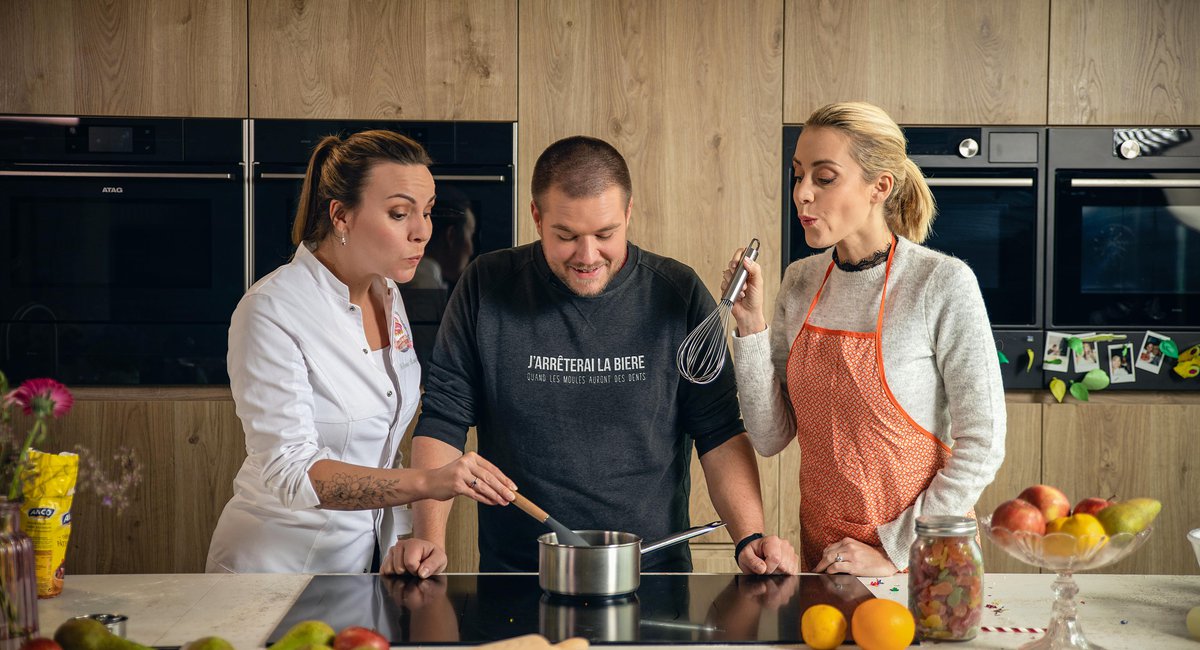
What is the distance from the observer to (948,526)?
4.11 feet

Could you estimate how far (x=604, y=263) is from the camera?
5.84 ft

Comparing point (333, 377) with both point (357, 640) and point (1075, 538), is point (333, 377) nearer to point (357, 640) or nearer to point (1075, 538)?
point (357, 640)

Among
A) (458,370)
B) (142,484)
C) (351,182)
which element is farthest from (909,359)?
(142,484)

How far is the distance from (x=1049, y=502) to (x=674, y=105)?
1.82 metres

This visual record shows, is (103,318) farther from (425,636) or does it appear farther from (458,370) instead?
(425,636)

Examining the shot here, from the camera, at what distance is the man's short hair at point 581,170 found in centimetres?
172

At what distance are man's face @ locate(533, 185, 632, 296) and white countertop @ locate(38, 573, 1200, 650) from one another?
634 mm

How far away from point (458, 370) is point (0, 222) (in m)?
1.66

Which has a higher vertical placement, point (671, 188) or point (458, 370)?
point (671, 188)

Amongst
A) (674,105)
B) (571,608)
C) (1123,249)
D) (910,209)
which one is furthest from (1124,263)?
(571,608)

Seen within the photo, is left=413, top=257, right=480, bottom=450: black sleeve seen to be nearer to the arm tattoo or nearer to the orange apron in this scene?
the arm tattoo

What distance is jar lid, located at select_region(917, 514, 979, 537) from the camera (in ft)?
4.10

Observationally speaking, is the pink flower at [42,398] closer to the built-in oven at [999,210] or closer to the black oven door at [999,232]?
the built-in oven at [999,210]

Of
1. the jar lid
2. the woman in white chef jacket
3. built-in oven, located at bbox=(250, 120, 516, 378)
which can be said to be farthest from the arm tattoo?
built-in oven, located at bbox=(250, 120, 516, 378)
